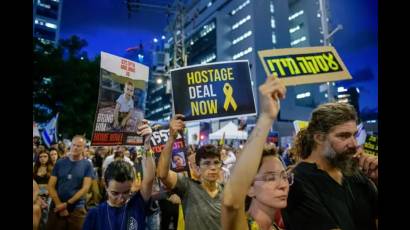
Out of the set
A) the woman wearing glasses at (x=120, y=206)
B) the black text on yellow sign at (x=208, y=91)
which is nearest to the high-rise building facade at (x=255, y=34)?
the black text on yellow sign at (x=208, y=91)

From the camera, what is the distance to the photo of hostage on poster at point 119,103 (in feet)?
13.3

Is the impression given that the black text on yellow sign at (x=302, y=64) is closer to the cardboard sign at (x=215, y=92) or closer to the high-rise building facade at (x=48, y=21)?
the cardboard sign at (x=215, y=92)

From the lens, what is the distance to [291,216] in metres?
2.77

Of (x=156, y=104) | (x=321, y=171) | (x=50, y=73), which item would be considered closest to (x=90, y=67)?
(x=50, y=73)

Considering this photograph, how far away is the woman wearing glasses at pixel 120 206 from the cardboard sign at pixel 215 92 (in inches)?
40.1

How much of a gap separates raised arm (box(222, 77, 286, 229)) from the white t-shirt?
2.48 m

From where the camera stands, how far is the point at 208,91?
13.4 feet

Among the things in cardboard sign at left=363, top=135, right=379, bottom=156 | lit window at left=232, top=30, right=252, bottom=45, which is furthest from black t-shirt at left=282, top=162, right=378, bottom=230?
lit window at left=232, top=30, right=252, bottom=45

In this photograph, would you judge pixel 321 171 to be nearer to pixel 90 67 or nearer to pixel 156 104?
pixel 90 67

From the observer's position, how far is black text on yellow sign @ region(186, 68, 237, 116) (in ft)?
13.3

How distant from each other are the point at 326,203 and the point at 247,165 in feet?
3.45

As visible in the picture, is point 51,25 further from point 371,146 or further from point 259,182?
point 259,182

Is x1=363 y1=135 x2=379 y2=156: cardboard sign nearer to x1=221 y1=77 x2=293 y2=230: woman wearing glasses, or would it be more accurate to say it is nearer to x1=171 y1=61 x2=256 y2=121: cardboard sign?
x1=171 y1=61 x2=256 y2=121: cardboard sign
